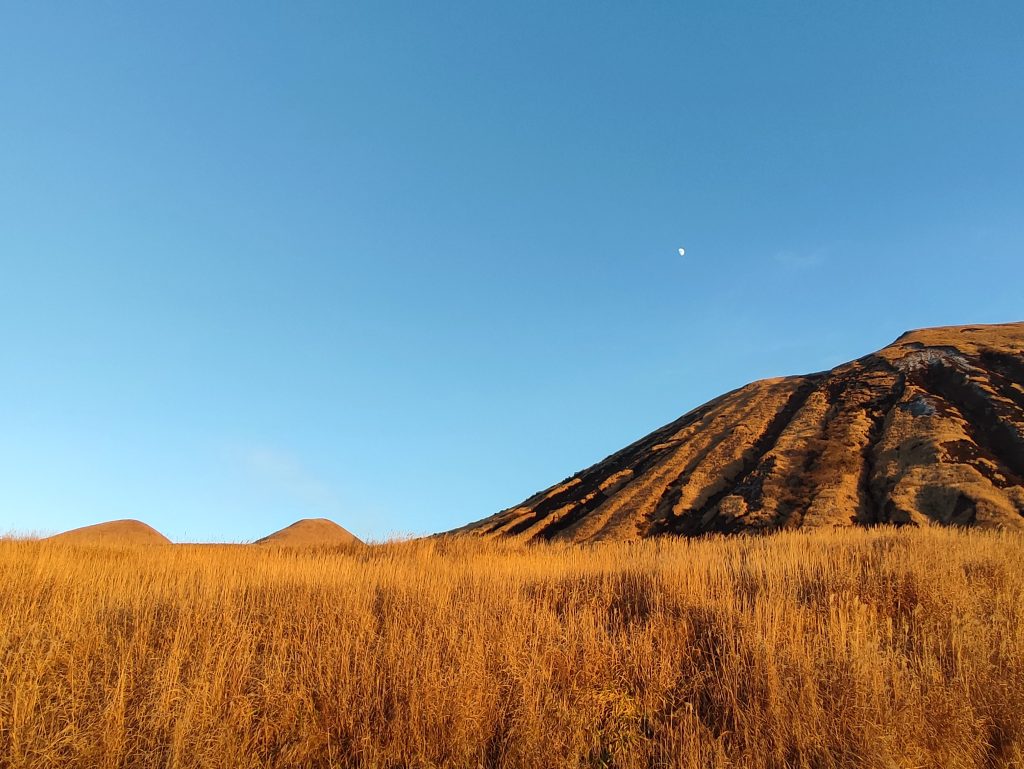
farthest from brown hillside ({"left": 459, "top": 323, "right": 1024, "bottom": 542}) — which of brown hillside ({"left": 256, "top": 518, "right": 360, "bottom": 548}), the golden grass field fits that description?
the golden grass field

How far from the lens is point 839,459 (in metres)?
32.9

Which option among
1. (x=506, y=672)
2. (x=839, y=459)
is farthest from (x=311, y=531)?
(x=506, y=672)

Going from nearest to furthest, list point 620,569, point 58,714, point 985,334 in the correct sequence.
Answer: point 58,714 < point 620,569 < point 985,334

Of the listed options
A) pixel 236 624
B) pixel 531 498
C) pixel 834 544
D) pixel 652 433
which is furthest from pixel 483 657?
pixel 652 433

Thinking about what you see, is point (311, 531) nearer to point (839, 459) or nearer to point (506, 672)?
point (839, 459)

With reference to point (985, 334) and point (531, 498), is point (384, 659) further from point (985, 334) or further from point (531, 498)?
point (985, 334)

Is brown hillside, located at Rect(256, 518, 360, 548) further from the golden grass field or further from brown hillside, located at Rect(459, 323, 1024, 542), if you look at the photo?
the golden grass field

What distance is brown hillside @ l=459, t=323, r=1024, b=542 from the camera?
27.5m

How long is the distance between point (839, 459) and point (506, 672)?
31611mm

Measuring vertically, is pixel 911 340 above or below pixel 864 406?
above

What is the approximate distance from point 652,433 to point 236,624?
A: 48.3 meters

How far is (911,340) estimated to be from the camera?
4606 centimetres

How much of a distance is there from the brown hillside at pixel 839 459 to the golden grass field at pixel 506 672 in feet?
64.3

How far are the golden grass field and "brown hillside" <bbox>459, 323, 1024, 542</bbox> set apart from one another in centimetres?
1959
